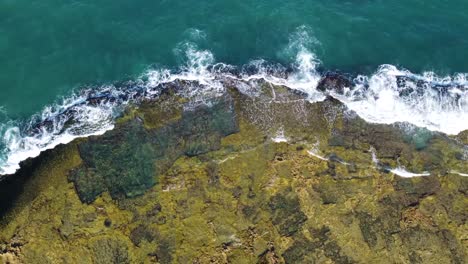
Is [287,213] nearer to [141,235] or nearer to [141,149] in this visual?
[141,235]

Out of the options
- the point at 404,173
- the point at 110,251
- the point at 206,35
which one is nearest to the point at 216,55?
the point at 206,35

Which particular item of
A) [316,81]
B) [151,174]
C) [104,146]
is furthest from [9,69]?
[316,81]

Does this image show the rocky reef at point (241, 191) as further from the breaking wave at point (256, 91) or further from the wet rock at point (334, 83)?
the wet rock at point (334, 83)

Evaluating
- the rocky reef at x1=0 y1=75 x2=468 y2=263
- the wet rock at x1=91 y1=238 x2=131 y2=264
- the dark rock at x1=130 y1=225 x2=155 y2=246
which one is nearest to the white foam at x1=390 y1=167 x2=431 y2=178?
the rocky reef at x1=0 y1=75 x2=468 y2=263

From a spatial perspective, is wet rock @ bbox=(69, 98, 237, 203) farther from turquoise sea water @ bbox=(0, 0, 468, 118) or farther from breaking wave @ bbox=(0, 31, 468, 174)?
turquoise sea water @ bbox=(0, 0, 468, 118)

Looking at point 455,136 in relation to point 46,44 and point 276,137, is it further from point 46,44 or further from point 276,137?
point 46,44

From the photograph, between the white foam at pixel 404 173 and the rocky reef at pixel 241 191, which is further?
the white foam at pixel 404 173

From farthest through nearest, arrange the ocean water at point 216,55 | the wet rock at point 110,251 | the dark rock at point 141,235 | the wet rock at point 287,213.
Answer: the ocean water at point 216,55 < the wet rock at point 287,213 < the dark rock at point 141,235 < the wet rock at point 110,251

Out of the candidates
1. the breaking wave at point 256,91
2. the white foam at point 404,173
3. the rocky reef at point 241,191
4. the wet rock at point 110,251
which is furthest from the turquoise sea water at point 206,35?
the wet rock at point 110,251
